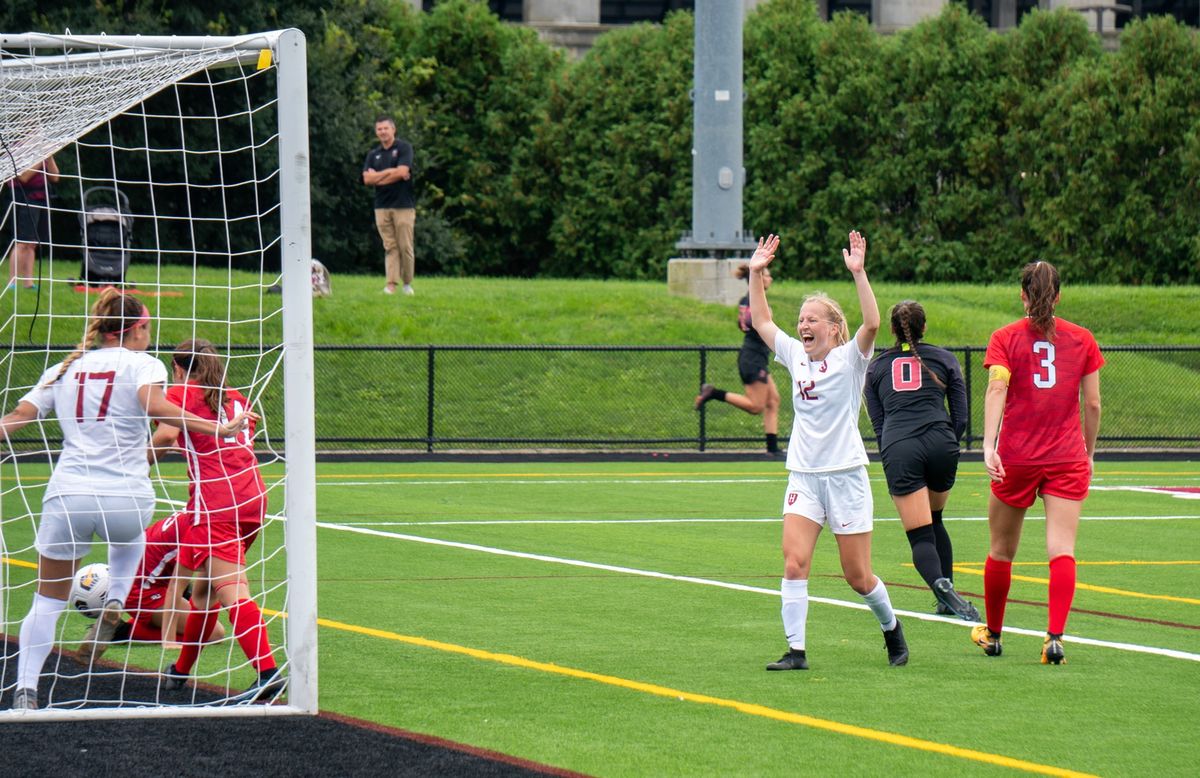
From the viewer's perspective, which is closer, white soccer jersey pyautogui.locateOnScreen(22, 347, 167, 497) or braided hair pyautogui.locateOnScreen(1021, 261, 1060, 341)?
white soccer jersey pyautogui.locateOnScreen(22, 347, 167, 497)

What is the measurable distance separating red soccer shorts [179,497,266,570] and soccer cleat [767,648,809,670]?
2.62 meters

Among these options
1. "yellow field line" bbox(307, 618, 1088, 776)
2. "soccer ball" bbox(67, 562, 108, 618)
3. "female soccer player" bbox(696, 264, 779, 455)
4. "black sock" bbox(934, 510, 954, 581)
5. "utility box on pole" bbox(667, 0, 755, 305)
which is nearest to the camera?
"yellow field line" bbox(307, 618, 1088, 776)

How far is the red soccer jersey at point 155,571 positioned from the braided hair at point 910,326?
422 cm

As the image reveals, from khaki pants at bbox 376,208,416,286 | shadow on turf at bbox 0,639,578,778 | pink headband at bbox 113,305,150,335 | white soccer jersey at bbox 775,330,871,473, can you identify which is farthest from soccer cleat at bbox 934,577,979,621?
khaki pants at bbox 376,208,416,286

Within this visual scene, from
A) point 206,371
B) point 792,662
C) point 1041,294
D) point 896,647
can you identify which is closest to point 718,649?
point 792,662

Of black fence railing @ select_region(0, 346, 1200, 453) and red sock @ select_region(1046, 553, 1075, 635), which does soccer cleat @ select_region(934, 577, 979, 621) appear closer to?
red sock @ select_region(1046, 553, 1075, 635)

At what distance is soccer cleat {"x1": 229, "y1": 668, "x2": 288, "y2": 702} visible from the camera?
24.3 ft

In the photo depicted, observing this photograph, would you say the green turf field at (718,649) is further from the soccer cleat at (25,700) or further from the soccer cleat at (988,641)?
the soccer cleat at (25,700)

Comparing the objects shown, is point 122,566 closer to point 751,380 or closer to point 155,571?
point 155,571

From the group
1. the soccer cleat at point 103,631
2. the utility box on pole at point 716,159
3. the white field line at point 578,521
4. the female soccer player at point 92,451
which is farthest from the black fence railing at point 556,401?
the female soccer player at point 92,451

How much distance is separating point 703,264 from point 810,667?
20820 mm

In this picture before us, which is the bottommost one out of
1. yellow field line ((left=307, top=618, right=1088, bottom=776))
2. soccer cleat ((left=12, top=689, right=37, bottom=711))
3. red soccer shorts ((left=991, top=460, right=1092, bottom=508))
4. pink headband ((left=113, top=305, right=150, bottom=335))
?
yellow field line ((left=307, top=618, right=1088, bottom=776))

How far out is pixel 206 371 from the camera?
769 cm

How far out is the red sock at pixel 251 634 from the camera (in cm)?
748
